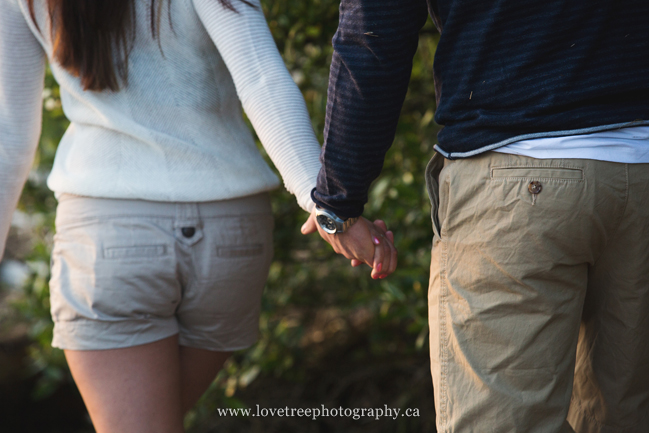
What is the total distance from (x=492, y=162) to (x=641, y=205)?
269 mm

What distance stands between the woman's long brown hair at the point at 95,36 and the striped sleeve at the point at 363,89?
0.32 meters

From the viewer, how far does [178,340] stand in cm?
144

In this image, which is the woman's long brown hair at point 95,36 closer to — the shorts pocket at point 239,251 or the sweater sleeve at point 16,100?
the sweater sleeve at point 16,100

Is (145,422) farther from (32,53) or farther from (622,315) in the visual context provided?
(622,315)

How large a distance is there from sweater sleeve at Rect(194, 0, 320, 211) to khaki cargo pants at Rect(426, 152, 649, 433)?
0.28 metres

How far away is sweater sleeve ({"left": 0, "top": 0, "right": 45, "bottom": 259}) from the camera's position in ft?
4.29

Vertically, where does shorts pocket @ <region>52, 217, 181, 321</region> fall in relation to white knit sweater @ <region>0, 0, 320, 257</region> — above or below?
below

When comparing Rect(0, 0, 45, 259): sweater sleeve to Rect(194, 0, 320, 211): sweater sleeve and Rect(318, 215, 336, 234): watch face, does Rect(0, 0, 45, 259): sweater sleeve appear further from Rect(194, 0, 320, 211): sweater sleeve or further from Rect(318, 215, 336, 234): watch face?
Rect(318, 215, 336, 234): watch face

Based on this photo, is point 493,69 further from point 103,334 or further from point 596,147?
point 103,334

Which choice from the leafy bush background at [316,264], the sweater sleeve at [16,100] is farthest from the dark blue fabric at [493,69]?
the leafy bush background at [316,264]

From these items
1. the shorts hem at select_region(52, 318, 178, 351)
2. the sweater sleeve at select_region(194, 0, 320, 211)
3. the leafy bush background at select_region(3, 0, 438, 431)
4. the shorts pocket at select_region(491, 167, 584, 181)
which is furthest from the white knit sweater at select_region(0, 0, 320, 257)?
the leafy bush background at select_region(3, 0, 438, 431)

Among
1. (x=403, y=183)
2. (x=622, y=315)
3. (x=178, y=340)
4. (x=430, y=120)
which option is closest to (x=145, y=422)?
(x=178, y=340)

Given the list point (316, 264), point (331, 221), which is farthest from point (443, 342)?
point (316, 264)

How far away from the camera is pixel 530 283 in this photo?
1067 mm
